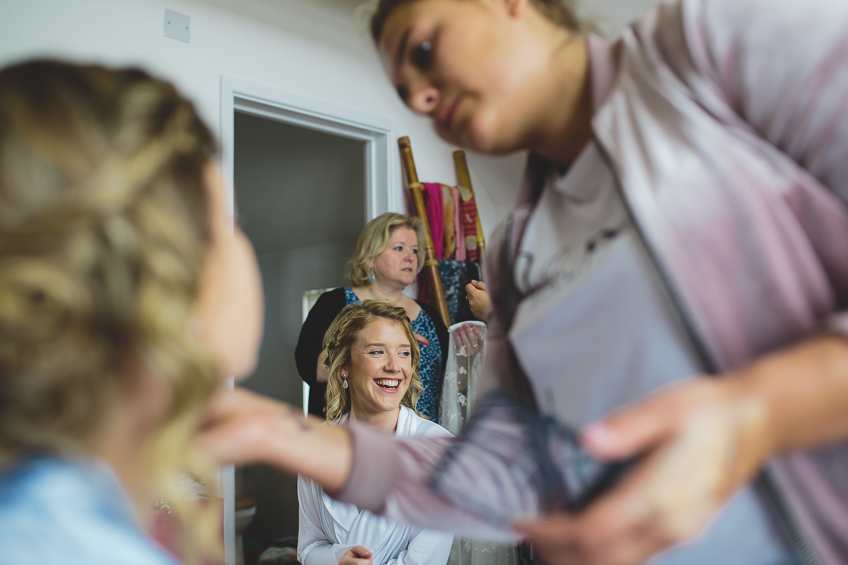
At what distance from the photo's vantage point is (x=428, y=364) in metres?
2.43

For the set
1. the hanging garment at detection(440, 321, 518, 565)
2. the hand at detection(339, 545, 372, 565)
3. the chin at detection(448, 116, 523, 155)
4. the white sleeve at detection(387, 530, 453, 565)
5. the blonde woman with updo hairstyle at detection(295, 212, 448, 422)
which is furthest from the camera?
the blonde woman with updo hairstyle at detection(295, 212, 448, 422)

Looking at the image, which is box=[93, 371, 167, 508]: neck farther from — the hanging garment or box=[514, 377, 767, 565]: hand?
the hanging garment

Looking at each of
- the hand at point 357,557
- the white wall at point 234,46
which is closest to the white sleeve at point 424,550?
the hand at point 357,557

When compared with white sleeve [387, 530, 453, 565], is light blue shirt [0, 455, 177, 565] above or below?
above

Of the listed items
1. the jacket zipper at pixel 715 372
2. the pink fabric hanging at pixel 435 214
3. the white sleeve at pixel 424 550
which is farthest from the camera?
the pink fabric hanging at pixel 435 214

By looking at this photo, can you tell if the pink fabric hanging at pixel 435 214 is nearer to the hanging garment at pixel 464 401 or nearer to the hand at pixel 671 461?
the hanging garment at pixel 464 401

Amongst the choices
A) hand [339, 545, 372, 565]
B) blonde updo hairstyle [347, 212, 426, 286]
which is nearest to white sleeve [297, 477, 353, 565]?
hand [339, 545, 372, 565]

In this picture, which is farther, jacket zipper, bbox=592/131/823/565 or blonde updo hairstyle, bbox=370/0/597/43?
blonde updo hairstyle, bbox=370/0/597/43

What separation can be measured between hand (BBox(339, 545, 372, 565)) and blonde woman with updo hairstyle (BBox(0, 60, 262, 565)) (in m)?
1.16

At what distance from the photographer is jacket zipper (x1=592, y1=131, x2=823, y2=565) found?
0.46m

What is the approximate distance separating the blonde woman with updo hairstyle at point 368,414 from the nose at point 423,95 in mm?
1160

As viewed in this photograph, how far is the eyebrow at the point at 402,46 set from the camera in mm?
587

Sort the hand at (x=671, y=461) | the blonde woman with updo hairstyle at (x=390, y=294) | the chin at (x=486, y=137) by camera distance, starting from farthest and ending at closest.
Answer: the blonde woman with updo hairstyle at (x=390, y=294) → the chin at (x=486, y=137) → the hand at (x=671, y=461)

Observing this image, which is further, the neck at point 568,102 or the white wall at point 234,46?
the white wall at point 234,46
